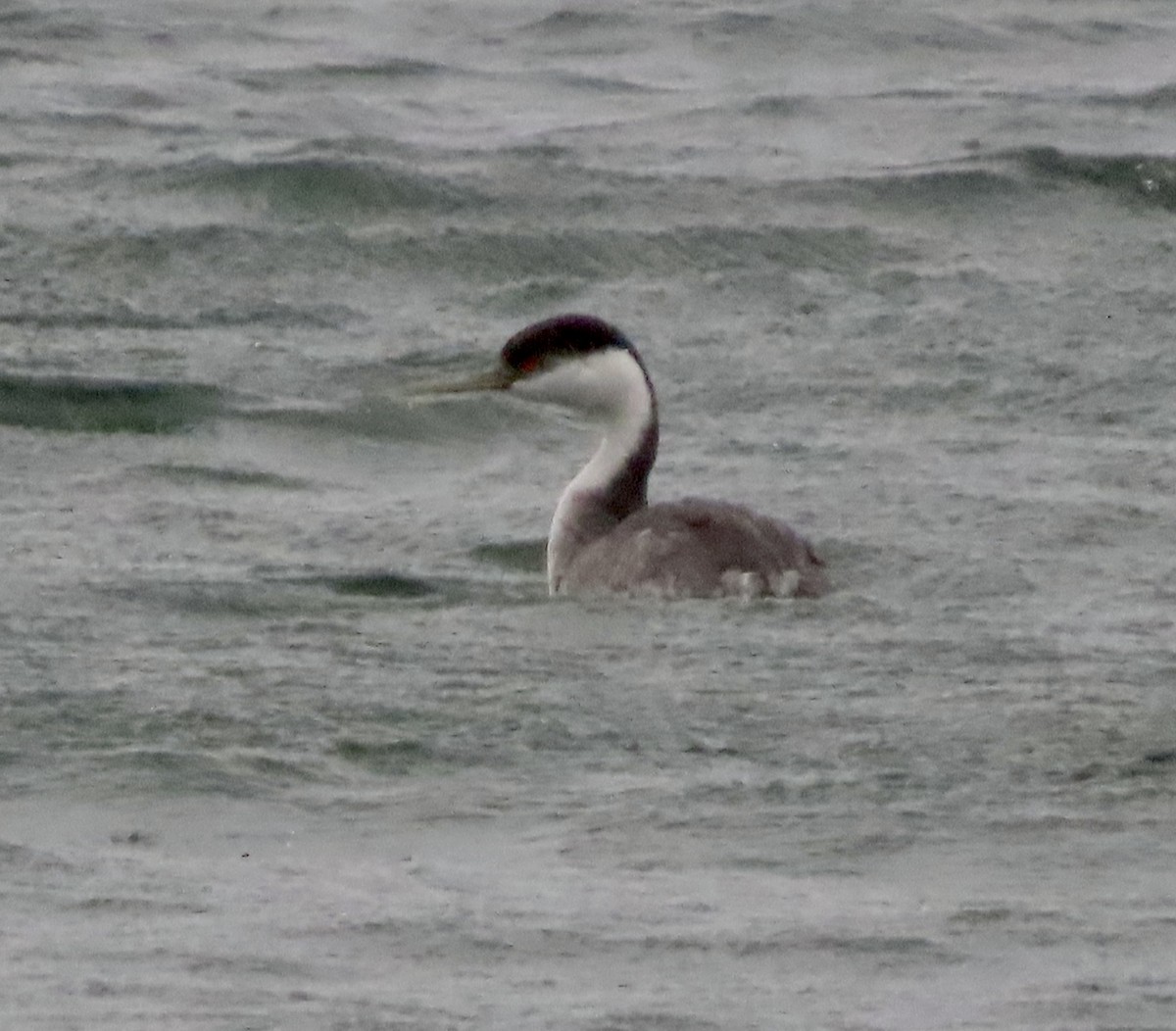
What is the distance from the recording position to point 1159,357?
16.3 meters

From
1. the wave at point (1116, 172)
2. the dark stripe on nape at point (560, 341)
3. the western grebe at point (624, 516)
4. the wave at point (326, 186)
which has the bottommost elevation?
the wave at point (1116, 172)

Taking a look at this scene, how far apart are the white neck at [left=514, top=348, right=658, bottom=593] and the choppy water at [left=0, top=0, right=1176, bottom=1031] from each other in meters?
0.44

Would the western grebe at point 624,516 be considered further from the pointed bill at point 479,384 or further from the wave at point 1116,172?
the wave at point 1116,172

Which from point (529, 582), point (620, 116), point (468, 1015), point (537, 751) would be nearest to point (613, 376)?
point (529, 582)

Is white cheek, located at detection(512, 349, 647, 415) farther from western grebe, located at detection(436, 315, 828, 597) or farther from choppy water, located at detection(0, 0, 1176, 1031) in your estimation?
choppy water, located at detection(0, 0, 1176, 1031)

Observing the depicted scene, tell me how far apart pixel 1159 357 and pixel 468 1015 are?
8692 mm

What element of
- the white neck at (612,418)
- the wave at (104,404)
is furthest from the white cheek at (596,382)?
the wave at (104,404)

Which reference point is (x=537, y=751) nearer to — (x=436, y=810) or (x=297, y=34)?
(x=436, y=810)

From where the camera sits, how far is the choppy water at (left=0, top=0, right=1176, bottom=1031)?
887 centimetres

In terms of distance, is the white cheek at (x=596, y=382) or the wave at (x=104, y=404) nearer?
the white cheek at (x=596, y=382)

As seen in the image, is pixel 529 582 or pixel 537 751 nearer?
pixel 537 751

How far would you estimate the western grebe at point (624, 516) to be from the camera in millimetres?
12430

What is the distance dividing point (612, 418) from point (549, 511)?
99cm

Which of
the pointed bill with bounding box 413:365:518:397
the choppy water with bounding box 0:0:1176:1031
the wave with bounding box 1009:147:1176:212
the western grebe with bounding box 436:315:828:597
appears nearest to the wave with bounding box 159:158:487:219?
the choppy water with bounding box 0:0:1176:1031
